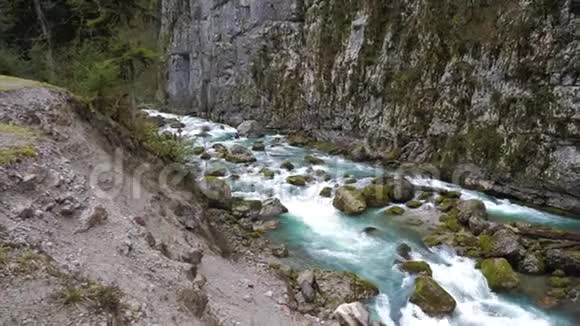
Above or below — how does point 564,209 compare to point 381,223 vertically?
above

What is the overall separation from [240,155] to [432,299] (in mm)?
16371

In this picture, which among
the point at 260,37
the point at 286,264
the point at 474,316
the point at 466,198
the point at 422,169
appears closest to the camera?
the point at 474,316

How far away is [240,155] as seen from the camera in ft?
79.0

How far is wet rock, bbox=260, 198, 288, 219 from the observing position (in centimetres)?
1520

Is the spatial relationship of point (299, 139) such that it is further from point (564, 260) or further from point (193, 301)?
point (193, 301)

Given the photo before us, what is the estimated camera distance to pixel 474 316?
364 inches

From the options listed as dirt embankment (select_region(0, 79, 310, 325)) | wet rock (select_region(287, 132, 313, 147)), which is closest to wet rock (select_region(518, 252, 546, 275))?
dirt embankment (select_region(0, 79, 310, 325))

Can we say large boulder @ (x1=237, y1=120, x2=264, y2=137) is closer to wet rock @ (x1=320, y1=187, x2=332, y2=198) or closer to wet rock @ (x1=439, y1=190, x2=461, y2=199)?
wet rock @ (x1=320, y1=187, x2=332, y2=198)

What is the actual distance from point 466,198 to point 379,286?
7.78m

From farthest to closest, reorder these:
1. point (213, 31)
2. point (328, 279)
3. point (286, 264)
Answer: point (213, 31) → point (286, 264) → point (328, 279)

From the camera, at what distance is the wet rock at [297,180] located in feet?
61.0

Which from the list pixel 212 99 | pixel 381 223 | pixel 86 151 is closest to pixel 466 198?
pixel 381 223

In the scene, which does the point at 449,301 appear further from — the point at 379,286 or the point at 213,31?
the point at 213,31

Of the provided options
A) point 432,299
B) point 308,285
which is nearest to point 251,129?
point 308,285
